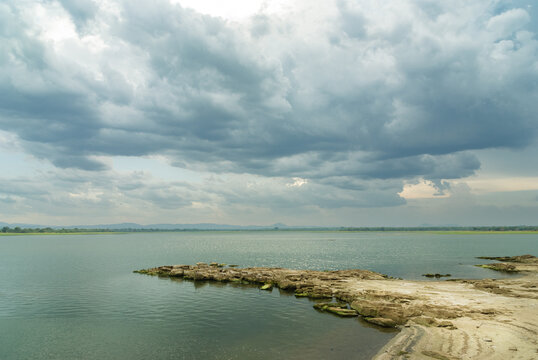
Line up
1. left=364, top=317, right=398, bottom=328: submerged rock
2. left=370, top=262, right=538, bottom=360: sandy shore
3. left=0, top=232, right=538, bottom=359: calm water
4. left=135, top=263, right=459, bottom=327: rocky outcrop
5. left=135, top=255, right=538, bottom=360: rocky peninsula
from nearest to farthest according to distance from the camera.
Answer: left=370, top=262, right=538, bottom=360: sandy shore → left=135, top=255, right=538, bottom=360: rocky peninsula → left=0, top=232, right=538, bottom=359: calm water → left=364, top=317, right=398, bottom=328: submerged rock → left=135, top=263, right=459, bottom=327: rocky outcrop

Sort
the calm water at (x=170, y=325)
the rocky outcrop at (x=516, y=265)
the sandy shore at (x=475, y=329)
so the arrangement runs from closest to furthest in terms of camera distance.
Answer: the sandy shore at (x=475, y=329) < the calm water at (x=170, y=325) < the rocky outcrop at (x=516, y=265)

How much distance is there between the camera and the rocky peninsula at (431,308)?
86.4ft

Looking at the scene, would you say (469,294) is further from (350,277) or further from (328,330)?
(328,330)

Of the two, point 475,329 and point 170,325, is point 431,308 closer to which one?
point 475,329

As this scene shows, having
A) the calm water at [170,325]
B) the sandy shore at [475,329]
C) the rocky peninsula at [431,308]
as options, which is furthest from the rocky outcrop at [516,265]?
the calm water at [170,325]

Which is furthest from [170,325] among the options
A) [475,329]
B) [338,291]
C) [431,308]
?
[475,329]

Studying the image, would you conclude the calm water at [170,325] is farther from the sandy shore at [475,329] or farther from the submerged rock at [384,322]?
the sandy shore at [475,329]

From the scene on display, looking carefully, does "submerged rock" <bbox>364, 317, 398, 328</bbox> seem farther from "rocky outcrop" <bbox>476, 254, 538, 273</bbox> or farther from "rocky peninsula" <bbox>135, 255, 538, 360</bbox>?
"rocky outcrop" <bbox>476, 254, 538, 273</bbox>

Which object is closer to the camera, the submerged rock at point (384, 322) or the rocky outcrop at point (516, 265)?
the submerged rock at point (384, 322)

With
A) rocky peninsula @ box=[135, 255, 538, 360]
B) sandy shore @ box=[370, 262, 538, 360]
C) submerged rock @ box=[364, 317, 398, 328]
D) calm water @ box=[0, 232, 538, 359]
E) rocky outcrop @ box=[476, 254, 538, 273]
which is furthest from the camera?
rocky outcrop @ box=[476, 254, 538, 273]

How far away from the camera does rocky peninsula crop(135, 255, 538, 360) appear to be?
26.3 meters

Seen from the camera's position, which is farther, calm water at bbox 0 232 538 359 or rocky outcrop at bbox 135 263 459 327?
rocky outcrop at bbox 135 263 459 327

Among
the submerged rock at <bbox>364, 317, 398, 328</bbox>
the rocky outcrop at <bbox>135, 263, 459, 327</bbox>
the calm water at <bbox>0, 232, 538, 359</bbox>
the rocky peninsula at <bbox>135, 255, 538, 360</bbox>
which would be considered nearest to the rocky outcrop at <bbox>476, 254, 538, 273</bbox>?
the rocky peninsula at <bbox>135, 255, 538, 360</bbox>

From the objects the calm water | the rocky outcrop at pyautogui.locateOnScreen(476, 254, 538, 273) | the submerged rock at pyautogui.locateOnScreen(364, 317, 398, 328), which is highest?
the submerged rock at pyautogui.locateOnScreen(364, 317, 398, 328)
